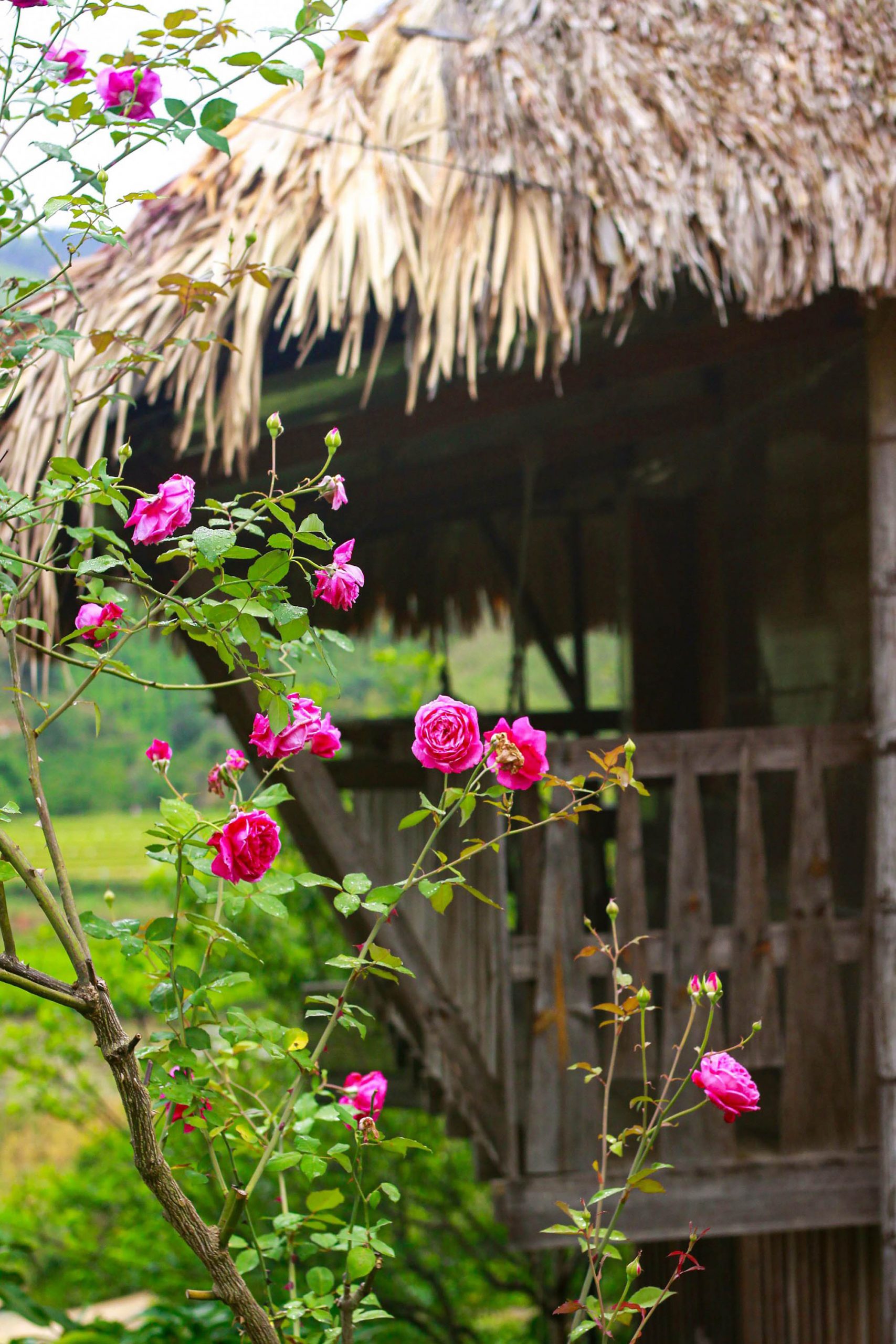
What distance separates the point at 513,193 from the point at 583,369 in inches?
31.8

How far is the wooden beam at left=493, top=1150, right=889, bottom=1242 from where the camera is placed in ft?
7.87

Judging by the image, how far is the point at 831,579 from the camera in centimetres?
354

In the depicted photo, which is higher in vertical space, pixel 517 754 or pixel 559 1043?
pixel 517 754

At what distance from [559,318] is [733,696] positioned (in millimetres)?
2378

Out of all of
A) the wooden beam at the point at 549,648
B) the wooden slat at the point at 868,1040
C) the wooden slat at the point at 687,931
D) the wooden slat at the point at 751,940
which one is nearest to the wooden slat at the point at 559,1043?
the wooden slat at the point at 687,931

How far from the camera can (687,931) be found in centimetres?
254

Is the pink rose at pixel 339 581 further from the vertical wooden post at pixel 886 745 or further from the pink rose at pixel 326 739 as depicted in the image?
the vertical wooden post at pixel 886 745

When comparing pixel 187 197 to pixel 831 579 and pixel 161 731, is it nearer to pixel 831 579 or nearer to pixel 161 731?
pixel 831 579

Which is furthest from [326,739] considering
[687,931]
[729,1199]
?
[729,1199]

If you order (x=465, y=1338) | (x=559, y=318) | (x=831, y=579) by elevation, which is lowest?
(x=465, y=1338)

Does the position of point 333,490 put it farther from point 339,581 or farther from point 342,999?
point 342,999

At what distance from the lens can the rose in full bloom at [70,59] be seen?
118 cm

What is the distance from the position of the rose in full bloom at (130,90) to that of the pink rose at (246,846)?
0.73 metres

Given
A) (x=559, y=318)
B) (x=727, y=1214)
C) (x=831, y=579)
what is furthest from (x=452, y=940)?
(x=831, y=579)
